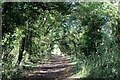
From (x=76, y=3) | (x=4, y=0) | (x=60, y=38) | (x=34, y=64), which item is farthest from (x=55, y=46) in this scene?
(x=4, y=0)

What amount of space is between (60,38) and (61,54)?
0.13 meters

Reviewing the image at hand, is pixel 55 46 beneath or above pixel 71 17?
beneath

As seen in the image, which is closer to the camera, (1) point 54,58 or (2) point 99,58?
(1) point 54,58

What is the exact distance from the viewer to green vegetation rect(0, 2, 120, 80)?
2.31 m

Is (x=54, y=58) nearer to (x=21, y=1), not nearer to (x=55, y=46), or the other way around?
(x=55, y=46)

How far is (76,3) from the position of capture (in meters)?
2.34

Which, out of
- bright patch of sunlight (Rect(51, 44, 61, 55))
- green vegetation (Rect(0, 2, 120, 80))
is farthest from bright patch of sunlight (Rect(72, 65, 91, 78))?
bright patch of sunlight (Rect(51, 44, 61, 55))

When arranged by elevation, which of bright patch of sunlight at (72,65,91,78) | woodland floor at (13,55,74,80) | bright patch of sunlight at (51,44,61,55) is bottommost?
bright patch of sunlight at (72,65,91,78)

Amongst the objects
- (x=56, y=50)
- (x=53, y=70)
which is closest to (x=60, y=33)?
(x=56, y=50)

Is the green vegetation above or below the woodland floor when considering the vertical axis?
above

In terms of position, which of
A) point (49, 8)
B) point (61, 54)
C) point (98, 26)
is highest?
point (49, 8)

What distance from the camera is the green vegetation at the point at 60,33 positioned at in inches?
91.0

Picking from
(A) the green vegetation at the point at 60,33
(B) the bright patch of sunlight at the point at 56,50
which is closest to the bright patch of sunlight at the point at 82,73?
(A) the green vegetation at the point at 60,33

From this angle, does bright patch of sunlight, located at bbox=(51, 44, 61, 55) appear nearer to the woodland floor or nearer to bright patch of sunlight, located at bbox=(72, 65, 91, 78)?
the woodland floor
